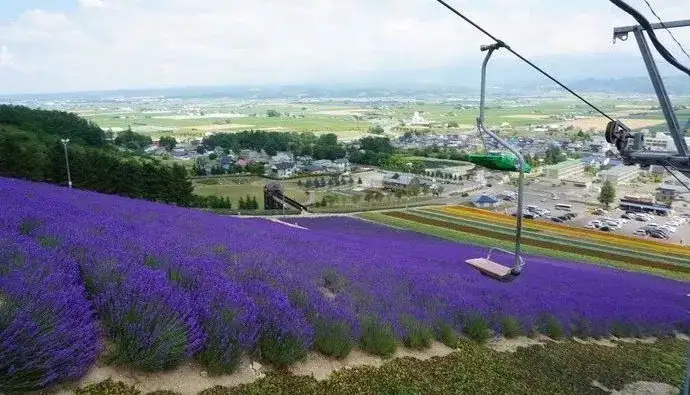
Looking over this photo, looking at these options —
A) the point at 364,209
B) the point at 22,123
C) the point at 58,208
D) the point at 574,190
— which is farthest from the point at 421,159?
the point at 58,208

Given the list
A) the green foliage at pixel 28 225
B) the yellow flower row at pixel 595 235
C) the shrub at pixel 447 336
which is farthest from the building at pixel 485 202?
A: the green foliage at pixel 28 225

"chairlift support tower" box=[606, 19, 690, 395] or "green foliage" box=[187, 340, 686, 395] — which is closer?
"chairlift support tower" box=[606, 19, 690, 395]

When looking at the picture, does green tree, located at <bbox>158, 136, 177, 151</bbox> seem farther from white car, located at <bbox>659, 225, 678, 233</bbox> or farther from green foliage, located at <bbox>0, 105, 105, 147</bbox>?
white car, located at <bbox>659, 225, 678, 233</bbox>

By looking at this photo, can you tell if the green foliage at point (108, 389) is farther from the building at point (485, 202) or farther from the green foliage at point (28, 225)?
the building at point (485, 202)

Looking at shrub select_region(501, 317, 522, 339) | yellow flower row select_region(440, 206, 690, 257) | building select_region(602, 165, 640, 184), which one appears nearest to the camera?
shrub select_region(501, 317, 522, 339)

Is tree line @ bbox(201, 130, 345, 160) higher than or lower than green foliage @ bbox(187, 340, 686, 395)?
lower

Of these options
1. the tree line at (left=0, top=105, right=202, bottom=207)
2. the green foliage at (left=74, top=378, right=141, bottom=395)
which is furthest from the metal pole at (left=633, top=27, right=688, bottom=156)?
the tree line at (left=0, top=105, right=202, bottom=207)
